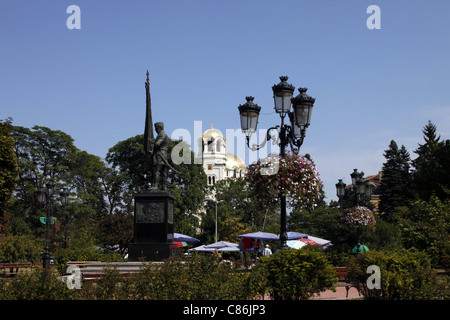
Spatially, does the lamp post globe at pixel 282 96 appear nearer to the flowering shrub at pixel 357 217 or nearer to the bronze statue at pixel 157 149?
the bronze statue at pixel 157 149

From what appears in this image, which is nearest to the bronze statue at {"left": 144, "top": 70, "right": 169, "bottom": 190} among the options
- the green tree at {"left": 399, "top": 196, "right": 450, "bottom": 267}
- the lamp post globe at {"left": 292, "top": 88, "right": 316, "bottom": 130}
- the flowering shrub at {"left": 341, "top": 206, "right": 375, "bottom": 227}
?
the lamp post globe at {"left": 292, "top": 88, "right": 316, "bottom": 130}

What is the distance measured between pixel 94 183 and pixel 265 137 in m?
39.8

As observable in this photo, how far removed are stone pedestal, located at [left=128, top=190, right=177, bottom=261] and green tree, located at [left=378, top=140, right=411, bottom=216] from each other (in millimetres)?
44210

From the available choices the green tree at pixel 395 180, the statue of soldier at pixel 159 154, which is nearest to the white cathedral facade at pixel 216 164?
the green tree at pixel 395 180

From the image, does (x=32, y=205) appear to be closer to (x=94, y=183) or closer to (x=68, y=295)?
(x=94, y=183)

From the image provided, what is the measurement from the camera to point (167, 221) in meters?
15.9

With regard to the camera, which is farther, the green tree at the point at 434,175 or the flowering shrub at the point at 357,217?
the green tree at the point at 434,175

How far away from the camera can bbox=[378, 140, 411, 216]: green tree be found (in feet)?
185

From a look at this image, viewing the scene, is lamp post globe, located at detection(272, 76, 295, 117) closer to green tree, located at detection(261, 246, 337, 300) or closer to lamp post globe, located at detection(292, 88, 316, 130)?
lamp post globe, located at detection(292, 88, 316, 130)

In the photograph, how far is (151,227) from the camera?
15.9 m

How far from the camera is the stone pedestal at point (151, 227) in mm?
15648

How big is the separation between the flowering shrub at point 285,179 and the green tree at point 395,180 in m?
45.9

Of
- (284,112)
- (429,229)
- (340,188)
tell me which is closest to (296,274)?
(284,112)
